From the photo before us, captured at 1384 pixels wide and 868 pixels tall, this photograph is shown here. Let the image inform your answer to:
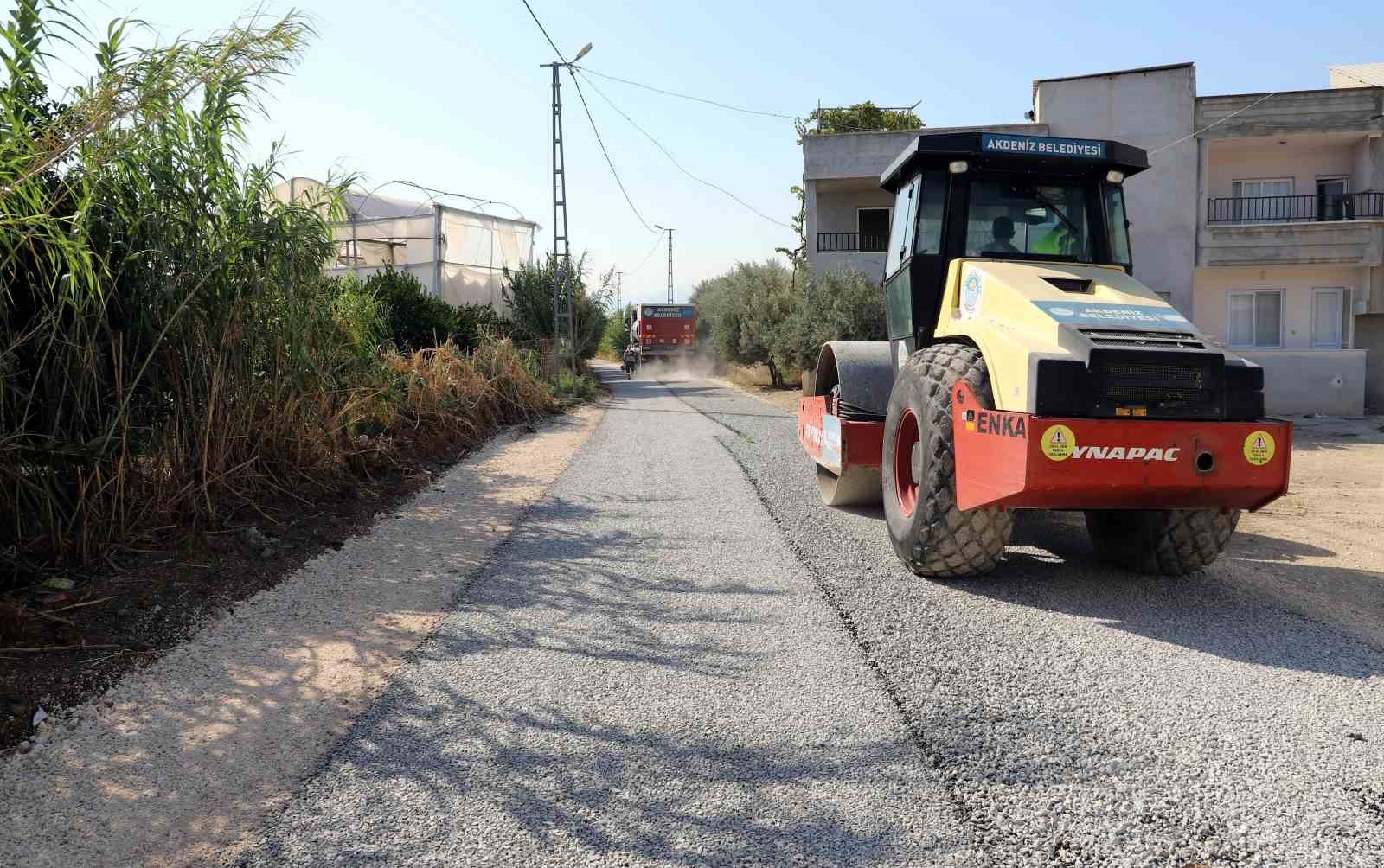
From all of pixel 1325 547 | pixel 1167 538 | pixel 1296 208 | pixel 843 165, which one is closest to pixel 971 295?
pixel 1167 538

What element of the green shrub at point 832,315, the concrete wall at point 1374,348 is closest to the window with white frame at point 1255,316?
the concrete wall at point 1374,348

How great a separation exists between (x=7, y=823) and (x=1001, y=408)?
4.64 m

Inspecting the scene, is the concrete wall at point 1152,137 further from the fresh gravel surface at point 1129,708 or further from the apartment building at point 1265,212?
the fresh gravel surface at point 1129,708

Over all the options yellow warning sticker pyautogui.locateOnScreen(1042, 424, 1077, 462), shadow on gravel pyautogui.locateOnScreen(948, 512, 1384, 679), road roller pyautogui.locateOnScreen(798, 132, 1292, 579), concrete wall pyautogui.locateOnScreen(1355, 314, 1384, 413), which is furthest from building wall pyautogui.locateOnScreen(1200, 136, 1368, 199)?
yellow warning sticker pyautogui.locateOnScreen(1042, 424, 1077, 462)

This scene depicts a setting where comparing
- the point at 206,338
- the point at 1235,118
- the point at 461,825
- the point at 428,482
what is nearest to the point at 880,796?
the point at 461,825

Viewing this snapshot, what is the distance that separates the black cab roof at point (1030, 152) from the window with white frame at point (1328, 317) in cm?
1994

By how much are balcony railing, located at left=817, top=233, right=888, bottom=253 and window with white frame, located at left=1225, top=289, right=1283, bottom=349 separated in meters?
8.84

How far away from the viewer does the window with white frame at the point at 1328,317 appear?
22.4 meters

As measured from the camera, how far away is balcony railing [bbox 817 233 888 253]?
2592 centimetres

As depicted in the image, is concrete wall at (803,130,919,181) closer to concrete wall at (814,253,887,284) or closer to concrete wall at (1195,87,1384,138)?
concrete wall at (814,253,887,284)

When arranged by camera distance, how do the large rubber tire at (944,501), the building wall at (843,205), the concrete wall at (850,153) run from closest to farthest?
1. the large rubber tire at (944,501)
2. the concrete wall at (850,153)
3. the building wall at (843,205)

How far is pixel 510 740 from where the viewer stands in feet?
11.7

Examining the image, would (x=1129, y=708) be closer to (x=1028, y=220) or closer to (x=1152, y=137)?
(x=1028, y=220)

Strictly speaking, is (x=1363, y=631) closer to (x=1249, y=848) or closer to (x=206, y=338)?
(x=1249, y=848)
